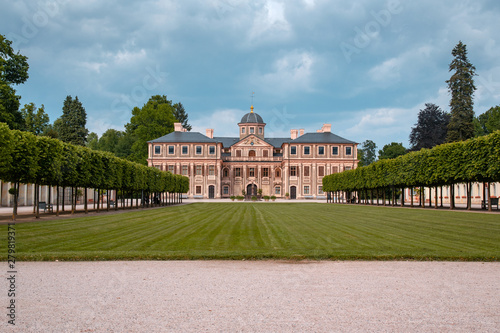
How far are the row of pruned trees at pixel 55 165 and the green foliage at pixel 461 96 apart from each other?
41798 millimetres

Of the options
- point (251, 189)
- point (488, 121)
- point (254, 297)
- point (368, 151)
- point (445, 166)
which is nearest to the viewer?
point (254, 297)

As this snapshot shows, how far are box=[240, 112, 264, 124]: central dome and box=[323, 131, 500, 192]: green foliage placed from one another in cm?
4396

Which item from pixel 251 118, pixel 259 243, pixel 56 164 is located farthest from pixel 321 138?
pixel 259 243

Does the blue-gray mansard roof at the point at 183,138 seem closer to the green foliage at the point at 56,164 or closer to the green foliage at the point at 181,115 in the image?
the green foliage at the point at 181,115

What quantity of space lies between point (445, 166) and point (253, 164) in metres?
51.7

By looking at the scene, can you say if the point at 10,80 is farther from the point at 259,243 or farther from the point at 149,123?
the point at 149,123

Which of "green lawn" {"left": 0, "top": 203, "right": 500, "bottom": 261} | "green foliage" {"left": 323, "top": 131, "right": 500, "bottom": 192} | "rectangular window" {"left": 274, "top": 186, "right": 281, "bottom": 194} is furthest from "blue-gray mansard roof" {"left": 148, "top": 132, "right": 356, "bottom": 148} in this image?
"green lawn" {"left": 0, "top": 203, "right": 500, "bottom": 261}

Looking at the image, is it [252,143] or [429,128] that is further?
[252,143]

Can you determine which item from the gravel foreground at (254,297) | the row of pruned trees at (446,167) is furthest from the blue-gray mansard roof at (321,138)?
the gravel foreground at (254,297)

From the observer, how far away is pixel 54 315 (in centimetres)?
488

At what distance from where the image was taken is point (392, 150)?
298 ft

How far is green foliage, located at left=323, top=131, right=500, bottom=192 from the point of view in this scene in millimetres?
26875

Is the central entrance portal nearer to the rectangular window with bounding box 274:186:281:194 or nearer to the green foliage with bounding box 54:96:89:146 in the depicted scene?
the rectangular window with bounding box 274:186:281:194

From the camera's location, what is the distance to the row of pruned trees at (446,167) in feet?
88.3
